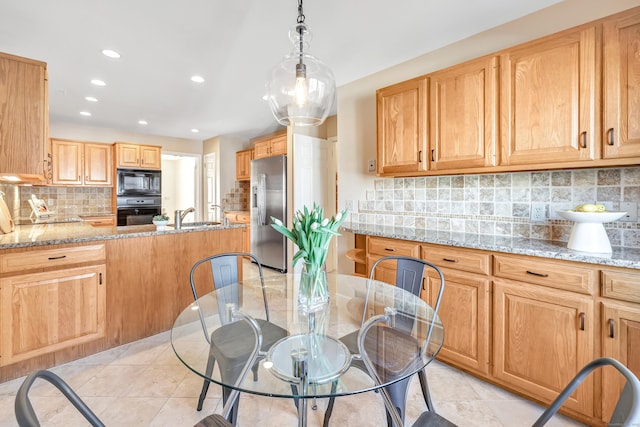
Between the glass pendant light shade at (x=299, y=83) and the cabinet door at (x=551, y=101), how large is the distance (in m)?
1.25

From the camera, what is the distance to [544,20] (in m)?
2.07

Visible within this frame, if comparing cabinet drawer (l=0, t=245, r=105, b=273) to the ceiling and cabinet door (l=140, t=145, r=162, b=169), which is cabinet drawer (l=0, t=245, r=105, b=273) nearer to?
the ceiling

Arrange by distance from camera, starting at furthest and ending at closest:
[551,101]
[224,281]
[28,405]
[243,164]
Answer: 1. [243,164]
2. [224,281]
3. [551,101]
4. [28,405]

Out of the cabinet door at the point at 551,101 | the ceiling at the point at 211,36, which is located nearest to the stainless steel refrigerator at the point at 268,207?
the ceiling at the point at 211,36

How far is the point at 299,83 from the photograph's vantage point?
1.62 metres

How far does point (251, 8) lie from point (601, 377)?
2.97 metres

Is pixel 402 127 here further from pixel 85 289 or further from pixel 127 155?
pixel 127 155

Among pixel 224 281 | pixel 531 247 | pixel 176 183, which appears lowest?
pixel 224 281

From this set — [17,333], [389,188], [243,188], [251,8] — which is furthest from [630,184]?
[243,188]

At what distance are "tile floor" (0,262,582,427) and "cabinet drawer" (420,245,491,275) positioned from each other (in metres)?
0.75

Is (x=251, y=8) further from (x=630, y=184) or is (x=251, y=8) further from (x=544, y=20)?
(x=630, y=184)

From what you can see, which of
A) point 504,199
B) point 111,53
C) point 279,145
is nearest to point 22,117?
point 111,53

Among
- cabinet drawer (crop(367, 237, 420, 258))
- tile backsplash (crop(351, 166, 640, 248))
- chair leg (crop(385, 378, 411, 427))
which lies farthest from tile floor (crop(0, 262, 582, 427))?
tile backsplash (crop(351, 166, 640, 248))

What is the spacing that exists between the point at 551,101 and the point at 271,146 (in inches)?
157
